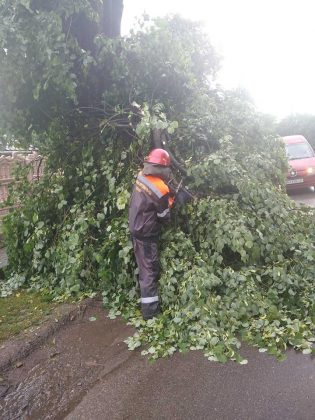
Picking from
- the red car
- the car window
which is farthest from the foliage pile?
the car window

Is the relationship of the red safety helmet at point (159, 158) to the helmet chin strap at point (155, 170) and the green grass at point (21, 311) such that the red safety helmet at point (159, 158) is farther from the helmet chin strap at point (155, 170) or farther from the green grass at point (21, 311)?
the green grass at point (21, 311)

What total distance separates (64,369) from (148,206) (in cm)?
171

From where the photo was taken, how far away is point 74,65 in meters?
4.83

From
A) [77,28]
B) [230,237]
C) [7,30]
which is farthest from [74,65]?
[230,237]

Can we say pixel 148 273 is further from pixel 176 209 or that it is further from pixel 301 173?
pixel 301 173

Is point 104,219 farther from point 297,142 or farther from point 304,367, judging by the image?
point 297,142

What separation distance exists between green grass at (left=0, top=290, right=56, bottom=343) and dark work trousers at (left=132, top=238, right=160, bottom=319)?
113 centimetres

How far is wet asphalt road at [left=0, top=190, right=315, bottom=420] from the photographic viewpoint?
269cm

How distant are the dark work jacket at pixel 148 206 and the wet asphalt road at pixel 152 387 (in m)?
1.16

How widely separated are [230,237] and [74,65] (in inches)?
113

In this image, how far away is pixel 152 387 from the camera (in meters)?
3.00

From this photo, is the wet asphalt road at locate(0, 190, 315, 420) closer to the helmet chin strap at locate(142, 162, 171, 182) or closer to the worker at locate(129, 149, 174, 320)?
the worker at locate(129, 149, 174, 320)

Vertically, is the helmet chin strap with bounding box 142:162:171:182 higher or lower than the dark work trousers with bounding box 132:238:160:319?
higher

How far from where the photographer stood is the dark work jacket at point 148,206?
399cm
